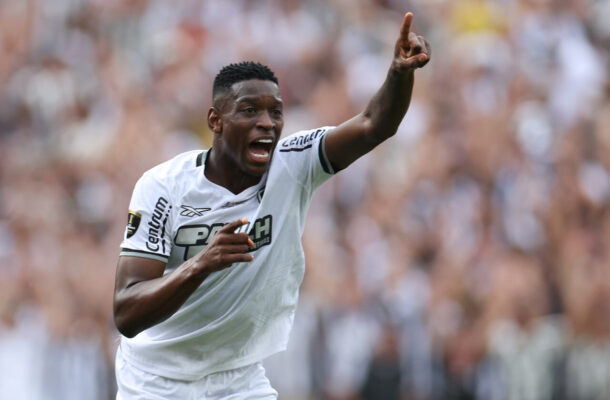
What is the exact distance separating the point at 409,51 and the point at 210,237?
4.20 ft

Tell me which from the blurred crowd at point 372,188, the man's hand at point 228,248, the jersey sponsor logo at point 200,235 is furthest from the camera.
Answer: the blurred crowd at point 372,188

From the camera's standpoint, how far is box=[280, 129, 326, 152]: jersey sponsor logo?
5422mm

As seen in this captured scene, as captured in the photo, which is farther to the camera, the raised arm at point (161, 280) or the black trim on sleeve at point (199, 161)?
the black trim on sleeve at point (199, 161)

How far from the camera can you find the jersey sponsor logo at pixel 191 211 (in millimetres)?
5363

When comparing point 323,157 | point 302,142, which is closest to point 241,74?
point 302,142

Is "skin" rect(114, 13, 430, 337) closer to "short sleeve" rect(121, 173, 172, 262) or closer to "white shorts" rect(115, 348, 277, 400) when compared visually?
"short sleeve" rect(121, 173, 172, 262)

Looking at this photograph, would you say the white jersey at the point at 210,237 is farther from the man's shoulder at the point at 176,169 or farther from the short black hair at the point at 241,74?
the short black hair at the point at 241,74

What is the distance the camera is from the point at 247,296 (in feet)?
17.8

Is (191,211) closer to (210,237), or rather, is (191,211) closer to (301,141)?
(210,237)

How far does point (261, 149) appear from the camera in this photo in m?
5.33

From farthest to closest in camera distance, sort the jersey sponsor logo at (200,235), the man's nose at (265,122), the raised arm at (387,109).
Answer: the jersey sponsor logo at (200,235) < the man's nose at (265,122) < the raised arm at (387,109)

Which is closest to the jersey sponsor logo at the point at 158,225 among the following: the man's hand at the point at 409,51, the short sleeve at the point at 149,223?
the short sleeve at the point at 149,223

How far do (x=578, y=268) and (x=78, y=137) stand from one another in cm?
681

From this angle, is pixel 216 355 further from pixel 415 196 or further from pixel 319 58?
pixel 319 58
